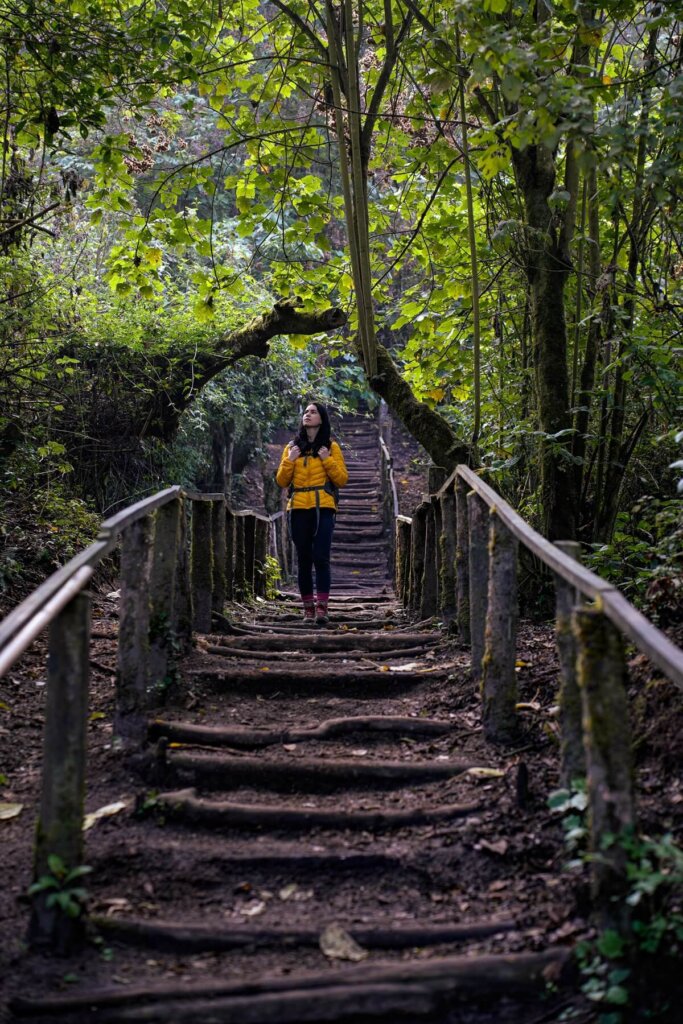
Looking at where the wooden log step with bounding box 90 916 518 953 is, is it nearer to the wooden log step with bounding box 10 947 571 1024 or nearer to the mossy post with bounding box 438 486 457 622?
the wooden log step with bounding box 10 947 571 1024

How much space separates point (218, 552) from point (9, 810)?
10.8 feet

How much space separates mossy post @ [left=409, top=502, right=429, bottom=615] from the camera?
8609mm

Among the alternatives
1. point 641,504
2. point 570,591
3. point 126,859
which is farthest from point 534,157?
point 126,859

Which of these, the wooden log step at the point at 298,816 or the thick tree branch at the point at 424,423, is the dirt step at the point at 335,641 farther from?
the wooden log step at the point at 298,816

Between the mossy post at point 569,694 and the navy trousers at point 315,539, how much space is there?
4.77m

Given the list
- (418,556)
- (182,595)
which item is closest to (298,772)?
(182,595)

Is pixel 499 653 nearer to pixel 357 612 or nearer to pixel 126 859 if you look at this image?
pixel 126 859

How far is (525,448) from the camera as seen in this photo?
6.28 meters

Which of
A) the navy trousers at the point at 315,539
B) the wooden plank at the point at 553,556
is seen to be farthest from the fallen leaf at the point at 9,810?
the navy trousers at the point at 315,539

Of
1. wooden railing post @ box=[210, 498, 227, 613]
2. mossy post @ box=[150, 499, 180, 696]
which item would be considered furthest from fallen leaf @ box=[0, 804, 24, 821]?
wooden railing post @ box=[210, 498, 227, 613]

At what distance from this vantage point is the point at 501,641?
4.00m

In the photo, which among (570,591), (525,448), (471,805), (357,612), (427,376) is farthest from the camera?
(357,612)

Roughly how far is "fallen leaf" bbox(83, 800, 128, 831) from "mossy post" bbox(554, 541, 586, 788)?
5.45 feet

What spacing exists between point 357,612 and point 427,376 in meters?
2.74
